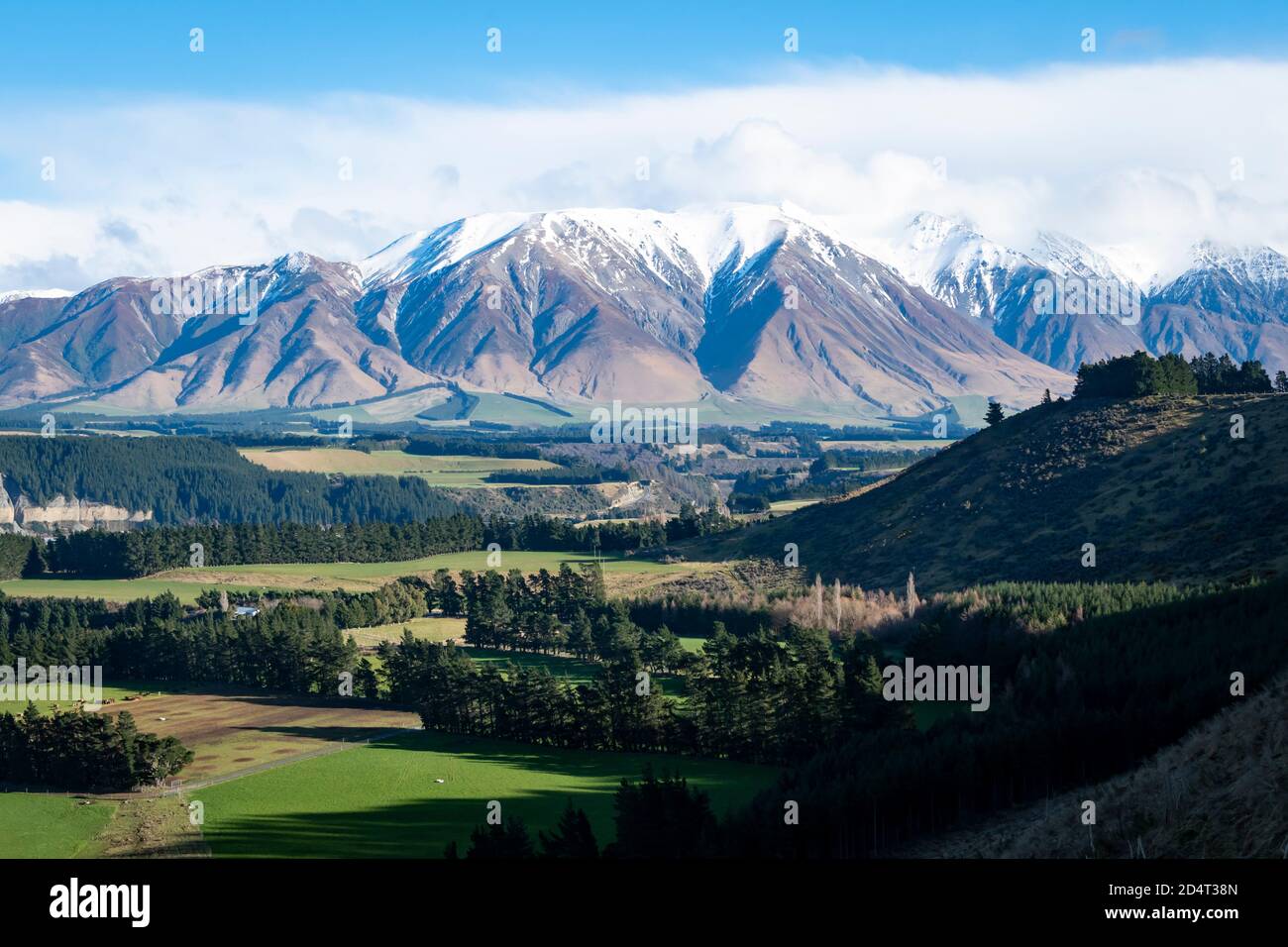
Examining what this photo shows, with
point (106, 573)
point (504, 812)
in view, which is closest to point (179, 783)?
point (504, 812)

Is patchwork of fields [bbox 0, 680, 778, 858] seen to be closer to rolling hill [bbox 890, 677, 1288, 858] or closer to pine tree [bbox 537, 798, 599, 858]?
pine tree [bbox 537, 798, 599, 858]

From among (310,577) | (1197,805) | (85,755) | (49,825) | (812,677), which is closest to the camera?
(1197,805)

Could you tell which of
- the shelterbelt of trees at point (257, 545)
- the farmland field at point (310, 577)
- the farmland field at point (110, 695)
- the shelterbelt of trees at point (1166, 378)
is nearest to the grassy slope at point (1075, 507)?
the shelterbelt of trees at point (1166, 378)

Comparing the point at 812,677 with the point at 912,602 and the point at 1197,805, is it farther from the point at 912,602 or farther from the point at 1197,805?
the point at 1197,805

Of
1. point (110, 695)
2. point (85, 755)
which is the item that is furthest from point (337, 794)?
point (110, 695)
